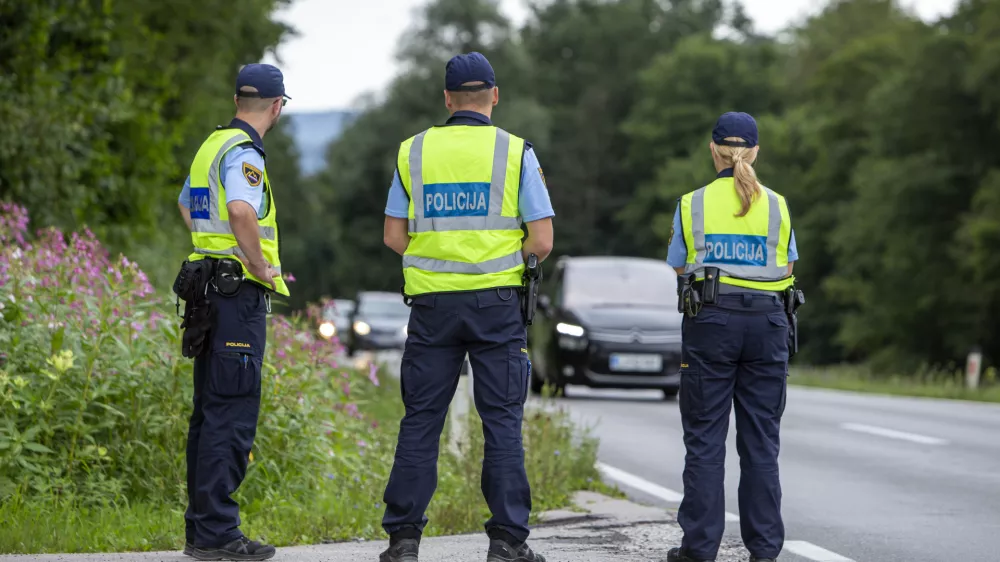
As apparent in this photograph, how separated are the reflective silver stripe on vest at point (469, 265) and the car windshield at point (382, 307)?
28.5 metres

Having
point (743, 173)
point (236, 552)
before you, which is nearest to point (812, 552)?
point (743, 173)

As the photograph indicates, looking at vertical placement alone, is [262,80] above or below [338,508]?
above

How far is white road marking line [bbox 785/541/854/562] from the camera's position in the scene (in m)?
7.42

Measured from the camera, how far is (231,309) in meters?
6.47

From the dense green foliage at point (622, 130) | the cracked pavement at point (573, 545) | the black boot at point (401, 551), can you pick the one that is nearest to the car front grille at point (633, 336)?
the dense green foliage at point (622, 130)

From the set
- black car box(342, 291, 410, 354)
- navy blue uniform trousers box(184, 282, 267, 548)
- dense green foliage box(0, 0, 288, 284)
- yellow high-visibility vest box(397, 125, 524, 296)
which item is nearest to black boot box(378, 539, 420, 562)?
navy blue uniform trousers box(184, 282, 267, 548)

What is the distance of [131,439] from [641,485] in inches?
150

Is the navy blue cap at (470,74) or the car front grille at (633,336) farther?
the car front grille at (633,336)

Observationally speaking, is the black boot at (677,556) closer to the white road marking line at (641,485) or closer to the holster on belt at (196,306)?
the holster on belt at (196,306)

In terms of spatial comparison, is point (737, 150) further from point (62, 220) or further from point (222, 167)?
point (62, 220)

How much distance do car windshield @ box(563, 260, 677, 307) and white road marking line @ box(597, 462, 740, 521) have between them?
7794 mm

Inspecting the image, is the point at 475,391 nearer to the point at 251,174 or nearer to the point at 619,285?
the point at 251,174

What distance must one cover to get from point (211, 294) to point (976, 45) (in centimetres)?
4154

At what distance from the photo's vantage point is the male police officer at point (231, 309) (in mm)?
6449
